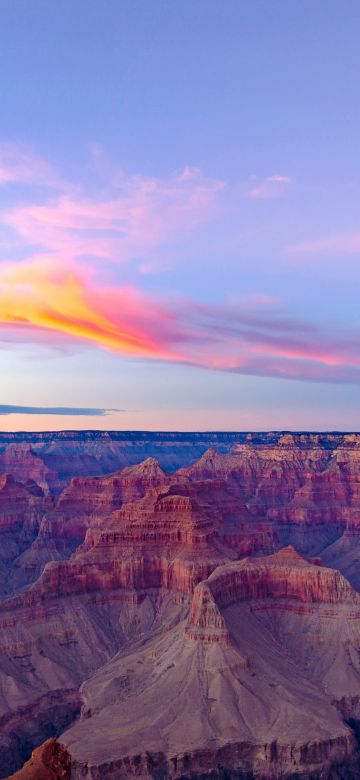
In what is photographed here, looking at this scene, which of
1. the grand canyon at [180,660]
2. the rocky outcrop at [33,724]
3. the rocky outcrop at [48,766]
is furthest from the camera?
the rocky outcrop at [33,724]

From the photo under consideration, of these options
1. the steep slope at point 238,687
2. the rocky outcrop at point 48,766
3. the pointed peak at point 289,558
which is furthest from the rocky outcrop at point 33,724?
the rocky outcrop at point 48,766

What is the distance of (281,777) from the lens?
84.8 meters

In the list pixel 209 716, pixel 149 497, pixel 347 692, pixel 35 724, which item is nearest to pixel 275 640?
pixel 347 692

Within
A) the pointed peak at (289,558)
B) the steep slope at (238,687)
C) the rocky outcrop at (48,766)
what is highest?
the rocky outcrop at (48,766)

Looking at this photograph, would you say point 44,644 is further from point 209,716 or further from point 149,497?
point 149,497

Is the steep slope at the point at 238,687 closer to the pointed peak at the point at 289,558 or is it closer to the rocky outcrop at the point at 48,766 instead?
the pointed peak at the point at 289,558

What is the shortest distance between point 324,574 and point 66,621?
40760 mm

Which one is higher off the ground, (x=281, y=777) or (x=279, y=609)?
(x=279, y=609)

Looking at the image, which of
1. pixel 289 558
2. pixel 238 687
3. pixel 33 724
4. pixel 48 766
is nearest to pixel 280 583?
pixel 289 558

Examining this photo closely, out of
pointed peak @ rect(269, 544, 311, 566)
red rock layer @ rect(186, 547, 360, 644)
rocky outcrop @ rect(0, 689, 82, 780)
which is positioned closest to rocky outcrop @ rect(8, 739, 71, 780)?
rocky outcrop @ rect(0, 689, 82, 780)

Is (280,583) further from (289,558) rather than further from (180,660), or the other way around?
(180,660)

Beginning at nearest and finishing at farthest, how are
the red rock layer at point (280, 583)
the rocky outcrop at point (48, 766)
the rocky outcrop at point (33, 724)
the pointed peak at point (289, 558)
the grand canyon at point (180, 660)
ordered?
the rocky outcrop at point (48, 766), the grand canyon at point (180, 660), the rocky outcrop at point (33, 724), the red rock layer at point (280, 583), the pointed peak at point (289, 558)

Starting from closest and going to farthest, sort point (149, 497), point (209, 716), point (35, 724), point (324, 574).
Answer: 1. point (209, 716)
2. point (35, 724)
3. point (324, 574)
4. point (149, 497)

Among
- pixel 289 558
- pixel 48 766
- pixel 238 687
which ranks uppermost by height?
pixel 48 766
